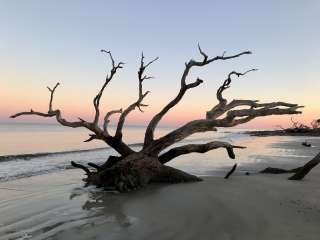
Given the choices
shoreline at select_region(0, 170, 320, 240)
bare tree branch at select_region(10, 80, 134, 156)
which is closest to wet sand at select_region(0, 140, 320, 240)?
shoreline at select_region(0, 170, 320, 240)

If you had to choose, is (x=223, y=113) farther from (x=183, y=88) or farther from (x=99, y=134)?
(x=99, y=134)

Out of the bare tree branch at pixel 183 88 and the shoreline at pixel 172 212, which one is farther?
the bare tree branch at pixel 183 88

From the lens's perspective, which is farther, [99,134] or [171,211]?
[99,134]

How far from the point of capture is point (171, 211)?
691cm

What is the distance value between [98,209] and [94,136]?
379cm

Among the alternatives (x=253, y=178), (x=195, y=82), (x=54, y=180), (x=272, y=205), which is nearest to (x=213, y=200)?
(x=272, y=205)

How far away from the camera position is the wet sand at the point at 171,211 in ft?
Result: 18.4

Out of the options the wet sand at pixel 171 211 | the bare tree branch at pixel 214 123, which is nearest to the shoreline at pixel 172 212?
the wet sand at pixel 171 211

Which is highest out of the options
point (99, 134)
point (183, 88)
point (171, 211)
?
point (183, 88)

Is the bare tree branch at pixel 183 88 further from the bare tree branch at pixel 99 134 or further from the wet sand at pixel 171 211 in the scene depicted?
the wet sand at pixel 171 211

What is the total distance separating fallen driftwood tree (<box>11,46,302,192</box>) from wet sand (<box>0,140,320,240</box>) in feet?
1.70

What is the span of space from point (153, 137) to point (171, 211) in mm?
3847

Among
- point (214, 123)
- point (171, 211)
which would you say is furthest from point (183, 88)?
point (171, 211)

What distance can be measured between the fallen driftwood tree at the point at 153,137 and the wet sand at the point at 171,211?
0.52 meters
